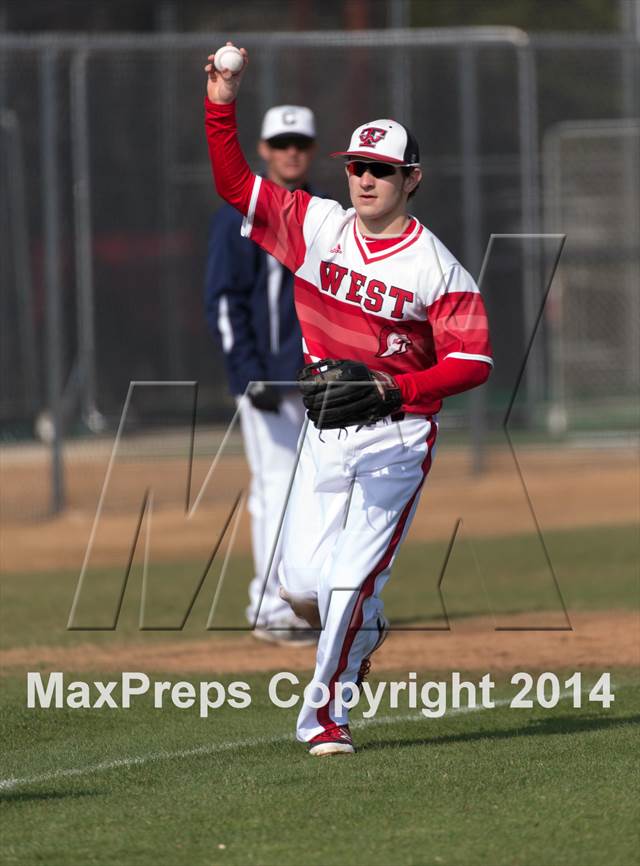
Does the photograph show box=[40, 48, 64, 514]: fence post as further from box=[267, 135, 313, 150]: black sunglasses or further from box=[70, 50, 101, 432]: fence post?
box=[267, 135, 313, 150]: black sunglasses

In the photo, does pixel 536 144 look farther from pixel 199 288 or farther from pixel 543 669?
pixel 543 669

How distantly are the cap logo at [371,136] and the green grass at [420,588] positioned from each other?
12.8 feet

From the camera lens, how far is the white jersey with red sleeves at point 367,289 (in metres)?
5.85

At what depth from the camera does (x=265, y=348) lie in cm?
892

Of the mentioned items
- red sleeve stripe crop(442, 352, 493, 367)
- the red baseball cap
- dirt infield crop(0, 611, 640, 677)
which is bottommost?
dirt infield crop(0, 611, 640, 677)

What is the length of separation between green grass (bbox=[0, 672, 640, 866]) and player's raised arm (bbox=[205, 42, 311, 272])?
75.2 inches

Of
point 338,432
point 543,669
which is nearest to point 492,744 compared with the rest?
point 338,432

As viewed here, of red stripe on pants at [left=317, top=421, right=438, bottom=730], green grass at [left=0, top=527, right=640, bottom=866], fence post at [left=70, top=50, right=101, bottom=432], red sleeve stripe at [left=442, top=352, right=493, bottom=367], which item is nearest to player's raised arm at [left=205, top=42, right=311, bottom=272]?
red sleeve stripe at [left=442, top=352, right=493, bottom=367]

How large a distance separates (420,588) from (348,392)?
17.5 ft

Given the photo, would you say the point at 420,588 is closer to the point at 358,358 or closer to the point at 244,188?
the point at 358,358

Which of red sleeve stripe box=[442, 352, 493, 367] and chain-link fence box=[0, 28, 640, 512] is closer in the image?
red sleeve stripe box=[442, 352, 493, 367]

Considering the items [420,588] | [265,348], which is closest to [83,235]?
[420,588]

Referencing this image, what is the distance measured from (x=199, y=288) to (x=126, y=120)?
174cm

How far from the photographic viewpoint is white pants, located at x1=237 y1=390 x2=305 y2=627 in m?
8.80
